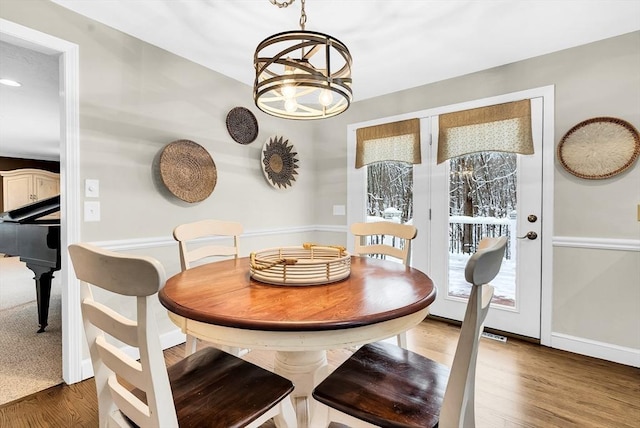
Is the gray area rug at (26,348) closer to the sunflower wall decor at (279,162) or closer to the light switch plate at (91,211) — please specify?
the light switch plate at (91,211)

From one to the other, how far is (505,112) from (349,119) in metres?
1.57

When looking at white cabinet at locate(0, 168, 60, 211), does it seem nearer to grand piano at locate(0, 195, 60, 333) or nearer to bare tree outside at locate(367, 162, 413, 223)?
grand piano at locate(0, 195, 60, 333)

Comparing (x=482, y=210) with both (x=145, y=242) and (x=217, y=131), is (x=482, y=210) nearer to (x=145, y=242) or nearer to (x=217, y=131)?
(x=217, y=131)

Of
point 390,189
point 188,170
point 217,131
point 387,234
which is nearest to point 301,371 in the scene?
point 387,234

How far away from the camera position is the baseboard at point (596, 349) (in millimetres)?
2106

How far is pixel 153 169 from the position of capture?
231cm

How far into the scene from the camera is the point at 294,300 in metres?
1.04

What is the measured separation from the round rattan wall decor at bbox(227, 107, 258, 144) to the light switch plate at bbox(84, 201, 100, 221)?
1.26 m

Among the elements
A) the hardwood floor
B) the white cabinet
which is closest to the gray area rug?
the hardwood floor

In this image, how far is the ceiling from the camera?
185 cm

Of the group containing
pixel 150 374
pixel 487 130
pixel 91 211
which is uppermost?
pixel 487 130

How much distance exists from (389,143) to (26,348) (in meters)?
3.57

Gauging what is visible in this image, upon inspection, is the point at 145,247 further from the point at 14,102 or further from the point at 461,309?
the point at 14,102

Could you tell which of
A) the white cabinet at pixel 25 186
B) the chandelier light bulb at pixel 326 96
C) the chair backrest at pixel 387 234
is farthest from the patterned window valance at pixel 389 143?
the white cabinet at pixel 25 186
